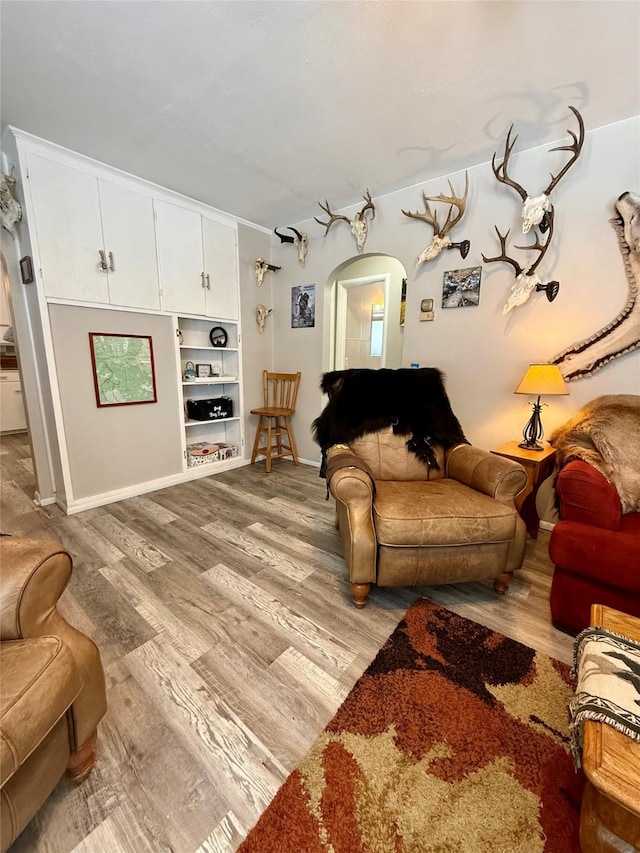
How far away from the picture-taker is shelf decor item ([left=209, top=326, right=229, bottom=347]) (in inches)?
135

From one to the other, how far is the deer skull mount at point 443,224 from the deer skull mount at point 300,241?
3.76 feet

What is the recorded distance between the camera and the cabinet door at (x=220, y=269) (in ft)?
10.1

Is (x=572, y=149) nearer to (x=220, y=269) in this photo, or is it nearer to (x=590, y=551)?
(x=590, y=551)

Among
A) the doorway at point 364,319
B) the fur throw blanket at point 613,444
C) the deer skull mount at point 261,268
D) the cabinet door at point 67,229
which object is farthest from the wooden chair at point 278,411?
the fur throw blanket at point 613,444

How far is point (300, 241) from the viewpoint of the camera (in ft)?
11.1

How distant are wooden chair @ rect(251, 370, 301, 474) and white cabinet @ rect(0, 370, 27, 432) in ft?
12.2

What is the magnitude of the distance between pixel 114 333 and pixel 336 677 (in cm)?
276

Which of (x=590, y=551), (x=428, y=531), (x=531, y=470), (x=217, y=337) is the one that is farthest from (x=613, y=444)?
(x=217, y=337)

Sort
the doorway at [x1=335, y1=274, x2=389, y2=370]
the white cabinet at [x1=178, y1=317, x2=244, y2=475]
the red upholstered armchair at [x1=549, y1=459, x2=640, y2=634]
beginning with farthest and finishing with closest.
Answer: the doorway at [x1=335, y1=274, x2=389, y2=370] < the white cabinet at [x1=178, y1=317, x2=244, y2=475] < the red upholstered armchair at [x1=549, y1=459, x2=640, y2=634]

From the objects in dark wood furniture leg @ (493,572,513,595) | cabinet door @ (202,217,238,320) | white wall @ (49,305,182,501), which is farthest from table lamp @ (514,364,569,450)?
white wall @ (49,305,182,501)

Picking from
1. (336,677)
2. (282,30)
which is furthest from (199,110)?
(336,677)

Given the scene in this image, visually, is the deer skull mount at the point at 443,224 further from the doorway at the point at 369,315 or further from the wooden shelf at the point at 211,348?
the wooden shelf at the point at 211,348

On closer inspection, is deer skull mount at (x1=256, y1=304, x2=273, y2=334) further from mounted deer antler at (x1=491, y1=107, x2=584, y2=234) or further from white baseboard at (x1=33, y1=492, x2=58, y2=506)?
white baseboard at (x1=33, y1=492, x2=58, y2=506)

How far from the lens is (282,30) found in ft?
4.65
